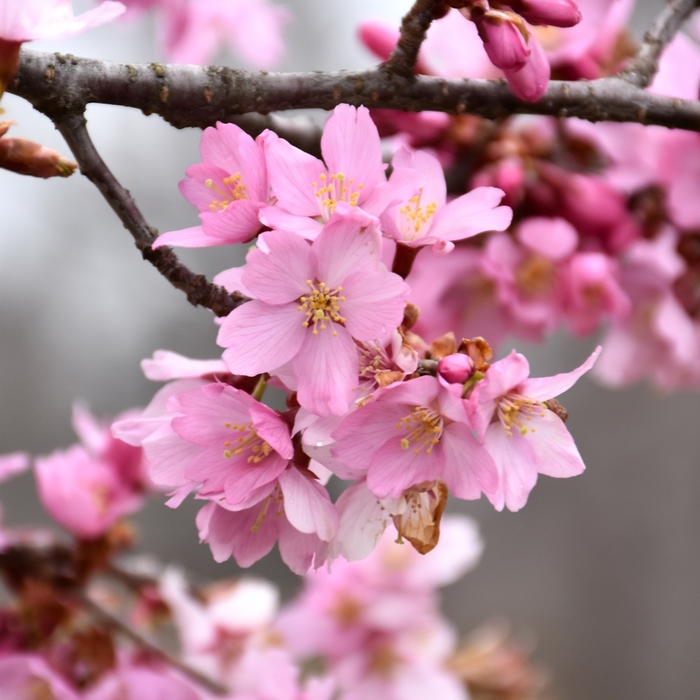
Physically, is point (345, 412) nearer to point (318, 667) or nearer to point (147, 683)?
point (147, 683)

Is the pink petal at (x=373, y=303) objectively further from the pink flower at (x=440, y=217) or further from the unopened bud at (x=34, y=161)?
the unopened bud at (x=34, y=161)

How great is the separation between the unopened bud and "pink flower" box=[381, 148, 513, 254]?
0.20 metres

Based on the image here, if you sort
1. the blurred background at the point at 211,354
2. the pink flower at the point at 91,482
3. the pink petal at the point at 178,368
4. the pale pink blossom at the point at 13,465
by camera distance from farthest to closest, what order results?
the blurred background at the point at 211,354
the pink flower at the point at 91,482
the pale pink blossom at the point at 13,465
the pink petal at the point at 178,368

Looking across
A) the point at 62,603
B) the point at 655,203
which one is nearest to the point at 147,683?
the point at 62,603

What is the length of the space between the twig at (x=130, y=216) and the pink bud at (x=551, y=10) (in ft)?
0.88

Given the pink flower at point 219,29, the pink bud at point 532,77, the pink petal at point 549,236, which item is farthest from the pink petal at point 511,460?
the pink flower at point 219,29

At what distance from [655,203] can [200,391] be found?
73 centimetres

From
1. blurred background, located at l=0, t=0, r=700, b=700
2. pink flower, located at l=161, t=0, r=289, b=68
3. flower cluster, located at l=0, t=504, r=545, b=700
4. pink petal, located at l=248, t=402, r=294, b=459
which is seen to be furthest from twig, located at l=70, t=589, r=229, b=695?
blurred background, located at l=0, t=0, r=700, b=700

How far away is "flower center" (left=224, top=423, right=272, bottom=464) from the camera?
1.38 feet

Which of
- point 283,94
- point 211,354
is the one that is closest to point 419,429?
point 283,94

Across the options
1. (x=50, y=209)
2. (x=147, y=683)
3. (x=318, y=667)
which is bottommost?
(x=50, y=209)

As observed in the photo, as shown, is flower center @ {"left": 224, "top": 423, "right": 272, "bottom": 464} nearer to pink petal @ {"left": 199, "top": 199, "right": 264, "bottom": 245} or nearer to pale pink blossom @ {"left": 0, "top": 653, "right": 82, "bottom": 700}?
pink petal @ {"left": 199, "top": 199, "right": 264, "bottom": 245}

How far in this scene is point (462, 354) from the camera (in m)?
0.41

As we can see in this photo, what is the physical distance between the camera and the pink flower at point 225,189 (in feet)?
1.30
